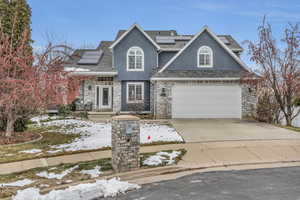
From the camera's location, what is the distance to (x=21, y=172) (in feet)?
19.7

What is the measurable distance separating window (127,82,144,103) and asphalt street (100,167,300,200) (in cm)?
1304

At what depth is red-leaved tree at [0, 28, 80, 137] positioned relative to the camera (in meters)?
8.85

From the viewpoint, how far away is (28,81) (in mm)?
8859

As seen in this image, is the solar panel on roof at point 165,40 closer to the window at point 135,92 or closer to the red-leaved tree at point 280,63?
the window at point 135,92

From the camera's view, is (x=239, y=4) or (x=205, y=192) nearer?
(x=205, y=192)

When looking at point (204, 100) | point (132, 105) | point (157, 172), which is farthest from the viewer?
point (132, 105)

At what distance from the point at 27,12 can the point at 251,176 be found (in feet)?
39.0

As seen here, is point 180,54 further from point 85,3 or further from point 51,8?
point 51,8

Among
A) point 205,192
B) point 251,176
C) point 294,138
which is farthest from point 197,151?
point 294,138

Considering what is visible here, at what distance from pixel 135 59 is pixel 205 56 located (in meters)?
5.45

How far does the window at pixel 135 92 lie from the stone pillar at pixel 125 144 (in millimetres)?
12412

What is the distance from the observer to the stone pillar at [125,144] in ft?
19.8

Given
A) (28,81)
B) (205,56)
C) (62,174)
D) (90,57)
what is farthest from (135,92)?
(62,174)

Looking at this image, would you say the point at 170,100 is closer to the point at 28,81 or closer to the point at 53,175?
the point at 28,81
